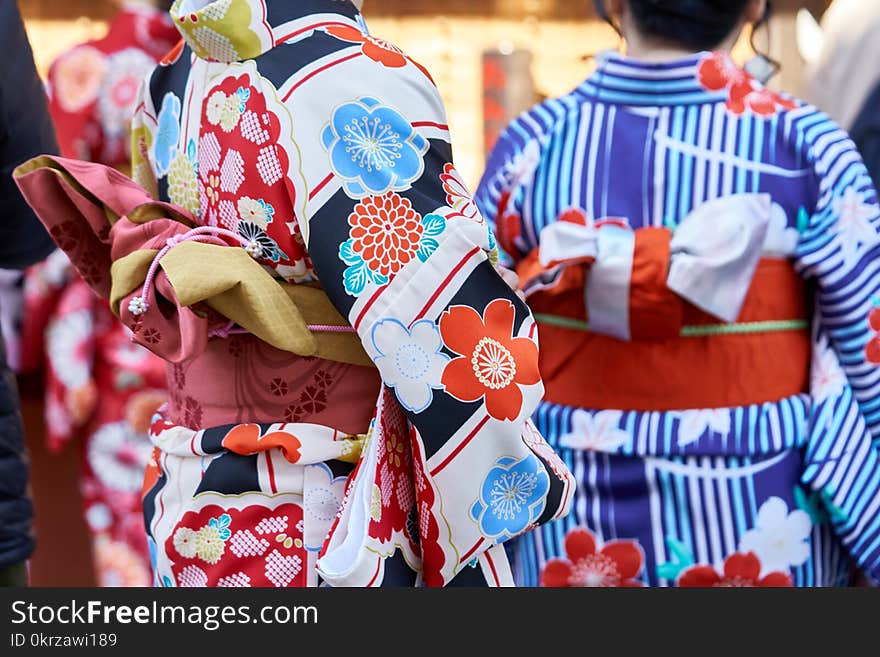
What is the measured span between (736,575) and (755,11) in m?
1.04

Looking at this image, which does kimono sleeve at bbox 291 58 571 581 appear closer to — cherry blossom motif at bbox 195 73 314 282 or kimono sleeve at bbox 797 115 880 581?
cherry blossom motif at bbox 195 73 314 282

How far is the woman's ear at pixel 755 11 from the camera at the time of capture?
212 cm

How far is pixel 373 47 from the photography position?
1324 mm

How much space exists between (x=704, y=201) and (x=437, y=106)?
0.86m

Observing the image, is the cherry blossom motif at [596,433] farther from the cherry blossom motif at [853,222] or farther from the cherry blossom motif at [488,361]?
the cherry blossom motif at [488,361]

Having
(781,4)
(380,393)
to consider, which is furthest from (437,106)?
(781,4)

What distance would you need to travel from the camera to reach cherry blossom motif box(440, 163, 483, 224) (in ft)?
4.19

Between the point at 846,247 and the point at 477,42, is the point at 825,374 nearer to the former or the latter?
the point at 846,247

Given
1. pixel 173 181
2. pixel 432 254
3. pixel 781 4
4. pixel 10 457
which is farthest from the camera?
pixel 781 4

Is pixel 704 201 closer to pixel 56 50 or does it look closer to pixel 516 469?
pixel 516 469

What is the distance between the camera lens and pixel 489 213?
2.23m

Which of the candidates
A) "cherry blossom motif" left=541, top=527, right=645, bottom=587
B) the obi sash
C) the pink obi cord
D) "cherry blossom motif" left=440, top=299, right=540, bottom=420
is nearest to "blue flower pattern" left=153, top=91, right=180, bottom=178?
the pink obi cord

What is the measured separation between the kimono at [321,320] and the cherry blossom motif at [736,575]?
80 cm

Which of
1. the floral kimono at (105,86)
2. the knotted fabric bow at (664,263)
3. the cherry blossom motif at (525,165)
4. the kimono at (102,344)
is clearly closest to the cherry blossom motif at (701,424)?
the knotted fabric bow at (664,263)
